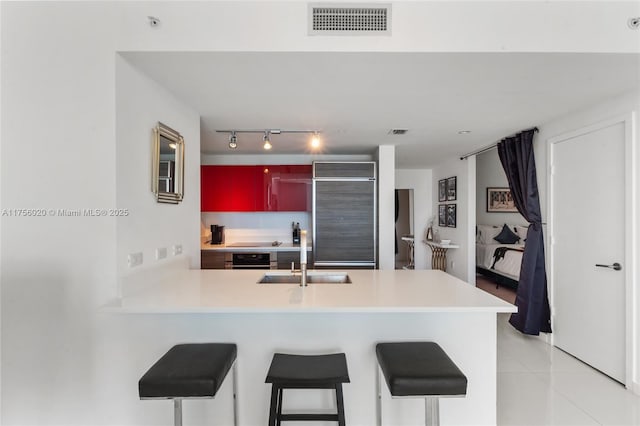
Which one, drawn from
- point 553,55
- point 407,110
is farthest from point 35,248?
point 553,55

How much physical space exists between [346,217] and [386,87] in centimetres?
210

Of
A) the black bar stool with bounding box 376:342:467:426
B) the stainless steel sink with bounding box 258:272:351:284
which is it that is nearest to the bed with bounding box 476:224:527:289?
the stainless steel sink with bounding box 258:272:351:284

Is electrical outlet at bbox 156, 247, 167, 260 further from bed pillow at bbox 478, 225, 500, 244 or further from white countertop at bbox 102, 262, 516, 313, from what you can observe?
bed pillow at bbox 478, 225, 500, 244

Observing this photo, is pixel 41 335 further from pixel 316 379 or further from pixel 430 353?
pixel 430 353

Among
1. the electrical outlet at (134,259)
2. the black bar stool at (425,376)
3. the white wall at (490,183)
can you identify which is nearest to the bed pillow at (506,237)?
the white wall at (490,183)

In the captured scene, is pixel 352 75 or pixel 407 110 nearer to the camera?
pixel 352 75

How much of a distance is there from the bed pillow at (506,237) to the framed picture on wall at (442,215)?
120cm

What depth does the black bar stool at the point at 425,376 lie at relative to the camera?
1.29 m

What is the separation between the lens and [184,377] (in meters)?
1.31

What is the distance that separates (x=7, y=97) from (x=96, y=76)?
461mm

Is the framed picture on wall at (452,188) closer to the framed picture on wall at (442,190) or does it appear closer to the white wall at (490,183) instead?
the framed picture on wall at (442,190)

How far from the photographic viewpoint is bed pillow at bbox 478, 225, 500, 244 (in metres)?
5.91

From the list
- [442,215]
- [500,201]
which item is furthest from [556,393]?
[500,201]

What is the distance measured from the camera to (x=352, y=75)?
1826 mm
